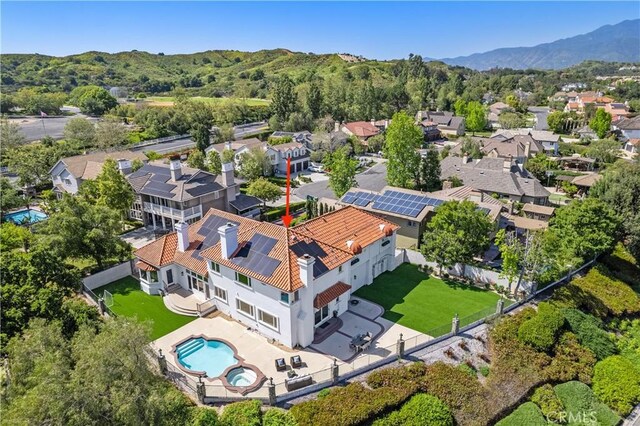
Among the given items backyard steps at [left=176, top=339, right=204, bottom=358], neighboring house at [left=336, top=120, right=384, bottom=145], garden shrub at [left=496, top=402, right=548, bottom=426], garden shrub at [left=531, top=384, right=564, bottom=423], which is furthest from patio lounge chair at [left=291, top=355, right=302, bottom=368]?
neighboring house at [left=336, top=120, right=384, bottom=145]

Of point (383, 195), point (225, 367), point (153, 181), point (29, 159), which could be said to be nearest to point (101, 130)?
point (29, 159)

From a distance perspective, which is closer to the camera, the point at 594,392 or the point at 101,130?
the point at 594,392

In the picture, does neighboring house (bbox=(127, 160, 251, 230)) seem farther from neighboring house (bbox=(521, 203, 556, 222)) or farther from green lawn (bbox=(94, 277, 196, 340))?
neighboring house (bbox=(521, 203, 556, 222))

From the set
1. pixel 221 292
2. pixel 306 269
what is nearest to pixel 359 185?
pixel 221 292

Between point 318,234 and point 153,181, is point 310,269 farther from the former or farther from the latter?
point 153,181

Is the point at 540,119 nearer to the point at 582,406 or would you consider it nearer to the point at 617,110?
the point at 617,110
